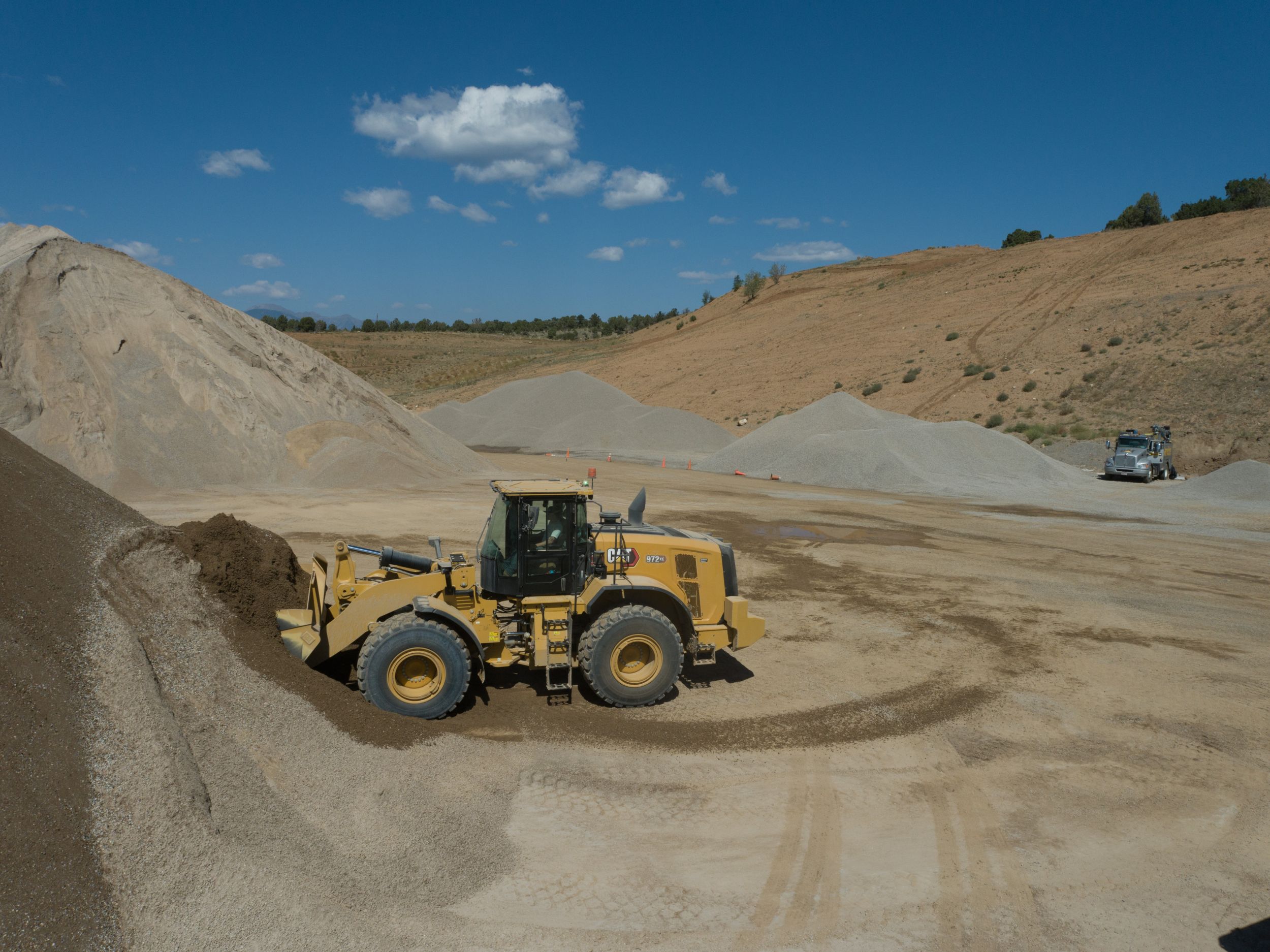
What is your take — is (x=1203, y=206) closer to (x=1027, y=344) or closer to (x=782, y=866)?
(x=1027, y=344)

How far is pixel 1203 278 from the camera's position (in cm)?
4934

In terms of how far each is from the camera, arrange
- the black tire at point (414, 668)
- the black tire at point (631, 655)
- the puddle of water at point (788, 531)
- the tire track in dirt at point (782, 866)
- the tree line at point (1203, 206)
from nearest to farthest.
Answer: the tire track in dirt at point (782, 866) → the black tire at point (414, 668) → the black tire at point (631, 655) → the puddle of water at point (788, 531) → the tree line at point (1203, 206)

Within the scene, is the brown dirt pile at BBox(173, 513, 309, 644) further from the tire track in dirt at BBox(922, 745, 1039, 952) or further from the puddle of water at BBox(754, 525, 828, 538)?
the puddle of water at BBox(754, 525, 828, 538)

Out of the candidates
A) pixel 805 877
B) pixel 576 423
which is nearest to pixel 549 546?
pixel 805 877

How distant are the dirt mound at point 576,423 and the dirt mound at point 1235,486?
2084 centimetres

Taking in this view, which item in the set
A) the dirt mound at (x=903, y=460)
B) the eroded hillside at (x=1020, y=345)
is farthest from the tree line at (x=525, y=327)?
the dirt mound at (x=903, y=460)

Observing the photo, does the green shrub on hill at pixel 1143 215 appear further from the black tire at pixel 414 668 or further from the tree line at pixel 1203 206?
the black tire at pixel 414 668

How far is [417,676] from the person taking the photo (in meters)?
7.45

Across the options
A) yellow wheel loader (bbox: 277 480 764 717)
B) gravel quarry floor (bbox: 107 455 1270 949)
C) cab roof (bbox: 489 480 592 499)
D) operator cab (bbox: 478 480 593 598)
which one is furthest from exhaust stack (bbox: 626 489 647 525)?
→ gravel quarry floor (bbox: 107 455 1270 949)

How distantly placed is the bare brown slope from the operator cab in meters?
36.1

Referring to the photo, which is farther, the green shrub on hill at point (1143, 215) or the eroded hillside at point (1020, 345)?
the green shrub on hill at point (1143, 215)

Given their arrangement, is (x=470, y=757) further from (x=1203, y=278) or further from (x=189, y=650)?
(x=1203, y=278)

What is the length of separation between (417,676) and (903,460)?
26250 millimetres

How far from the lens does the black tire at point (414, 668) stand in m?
7.15
